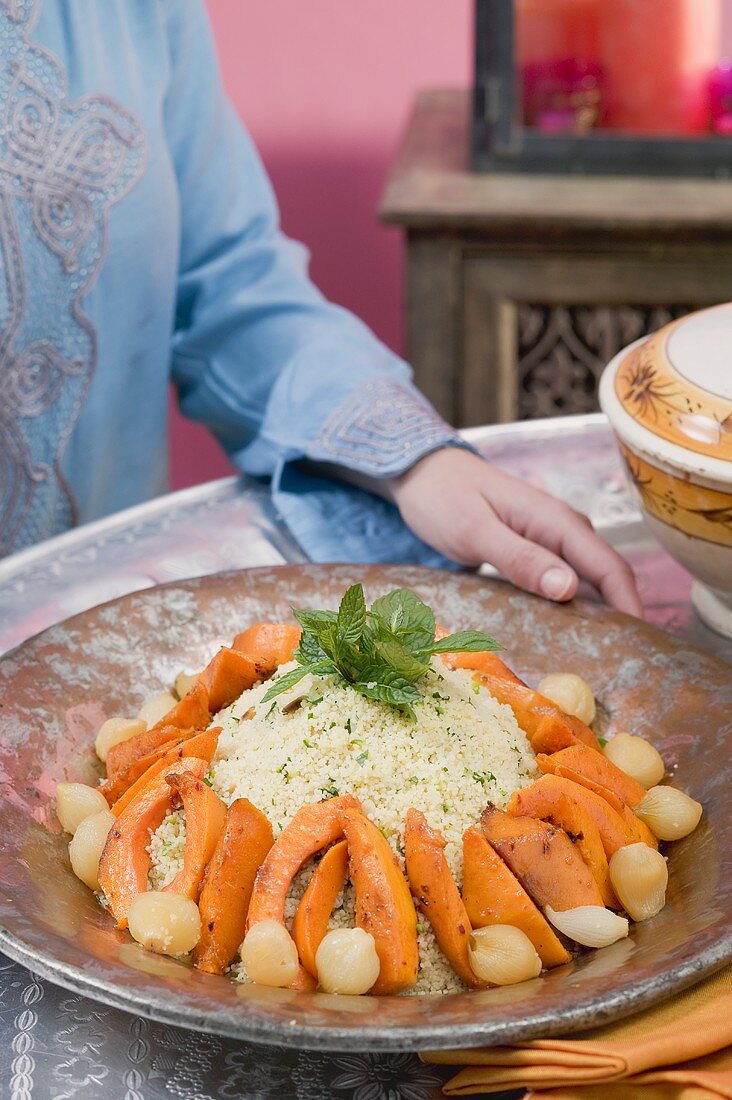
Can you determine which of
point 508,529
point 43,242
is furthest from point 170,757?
point 43,242

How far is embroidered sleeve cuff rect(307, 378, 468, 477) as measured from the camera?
1.08 metres

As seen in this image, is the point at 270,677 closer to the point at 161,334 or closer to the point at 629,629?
the point at 629,629

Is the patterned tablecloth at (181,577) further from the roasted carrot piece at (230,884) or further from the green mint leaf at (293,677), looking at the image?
the green mint leaf at (293,677)

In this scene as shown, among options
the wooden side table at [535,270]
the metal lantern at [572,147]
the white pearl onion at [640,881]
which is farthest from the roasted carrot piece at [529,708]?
the metal lantern at [572,147]

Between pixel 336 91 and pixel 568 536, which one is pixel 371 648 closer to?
pixel 568 536

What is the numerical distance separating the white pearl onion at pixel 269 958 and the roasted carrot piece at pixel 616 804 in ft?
0.62

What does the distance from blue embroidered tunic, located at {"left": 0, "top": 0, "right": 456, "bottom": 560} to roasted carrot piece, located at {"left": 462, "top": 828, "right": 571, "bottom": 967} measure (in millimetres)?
487

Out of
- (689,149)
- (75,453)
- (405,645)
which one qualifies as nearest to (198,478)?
(689,149)

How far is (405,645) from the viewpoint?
0.74 meters

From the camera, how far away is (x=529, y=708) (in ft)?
2.61

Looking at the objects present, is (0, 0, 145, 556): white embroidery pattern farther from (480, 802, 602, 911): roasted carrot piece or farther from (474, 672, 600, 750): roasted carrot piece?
(480, 802, 602, 911): roasted carrot piece

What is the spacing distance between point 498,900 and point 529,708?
0.18 metres

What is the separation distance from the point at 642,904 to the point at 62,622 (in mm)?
445

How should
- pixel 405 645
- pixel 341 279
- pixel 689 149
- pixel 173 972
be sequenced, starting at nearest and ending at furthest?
pixel 173 972
pixel 405 645
pixel 689 149
pixel 341 279
